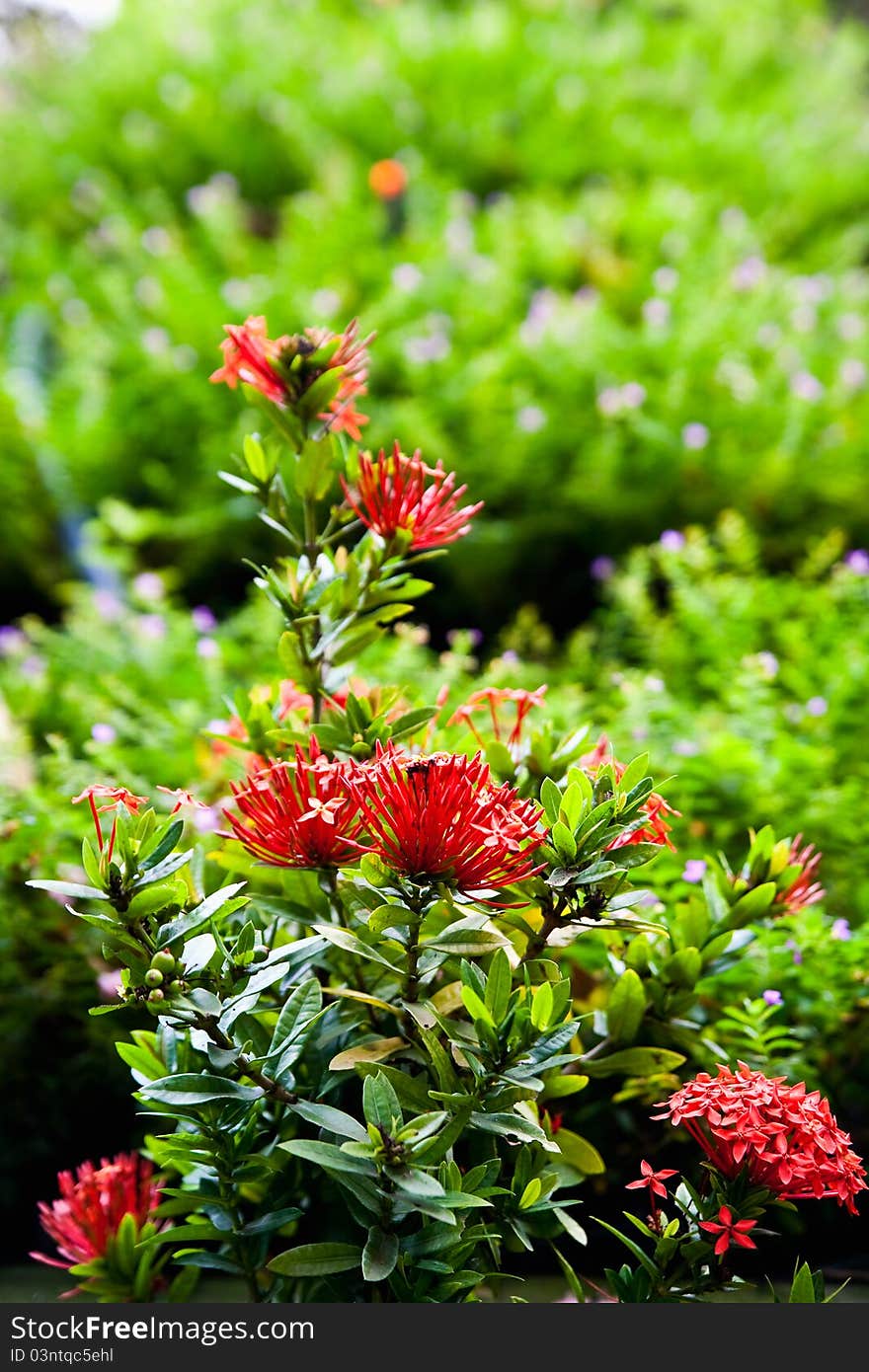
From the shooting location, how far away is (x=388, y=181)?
400 centimetres

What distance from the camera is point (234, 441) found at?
9.18 ft

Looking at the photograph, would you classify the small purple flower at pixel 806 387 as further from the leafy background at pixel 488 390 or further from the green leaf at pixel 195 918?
the green leaf at pixel 195 918

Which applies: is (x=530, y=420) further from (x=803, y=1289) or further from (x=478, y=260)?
(x=803, y=1289)

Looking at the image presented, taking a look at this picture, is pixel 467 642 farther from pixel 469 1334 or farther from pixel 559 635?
pixel 469 1334

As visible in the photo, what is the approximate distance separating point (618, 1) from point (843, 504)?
15.2 ft

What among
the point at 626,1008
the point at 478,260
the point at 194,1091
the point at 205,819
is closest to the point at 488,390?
the point at 478,260

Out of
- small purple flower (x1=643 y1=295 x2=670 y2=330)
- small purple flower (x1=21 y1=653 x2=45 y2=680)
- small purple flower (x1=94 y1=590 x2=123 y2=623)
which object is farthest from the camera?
small purple flower (x1=643 y1=295 x2=670 y2=330)

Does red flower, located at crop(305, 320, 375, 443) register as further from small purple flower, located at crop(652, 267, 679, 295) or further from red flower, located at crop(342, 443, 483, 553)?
small purple flower, located at crop(652, 267, 679, 295)

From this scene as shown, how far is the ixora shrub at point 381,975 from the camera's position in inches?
35.2

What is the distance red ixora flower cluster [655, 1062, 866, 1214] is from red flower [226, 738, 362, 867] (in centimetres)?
37

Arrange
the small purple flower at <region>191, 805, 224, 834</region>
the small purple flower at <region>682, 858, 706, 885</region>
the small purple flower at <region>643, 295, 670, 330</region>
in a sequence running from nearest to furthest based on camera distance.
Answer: the small purple flower at <region>682, 858, 706, 885</region>, the small purple flower at <region>191, 805, 224, 834</region>, the small purple flower at <region>643, 295, 670, 330</region>

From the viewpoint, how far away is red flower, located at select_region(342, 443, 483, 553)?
3.57 ft

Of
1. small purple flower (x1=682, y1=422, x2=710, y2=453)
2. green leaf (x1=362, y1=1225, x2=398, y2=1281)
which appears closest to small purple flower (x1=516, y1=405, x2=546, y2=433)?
small purple flower (x1=682, y1=422, x2=710, y2=453)

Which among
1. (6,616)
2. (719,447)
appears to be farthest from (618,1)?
(6,616)
